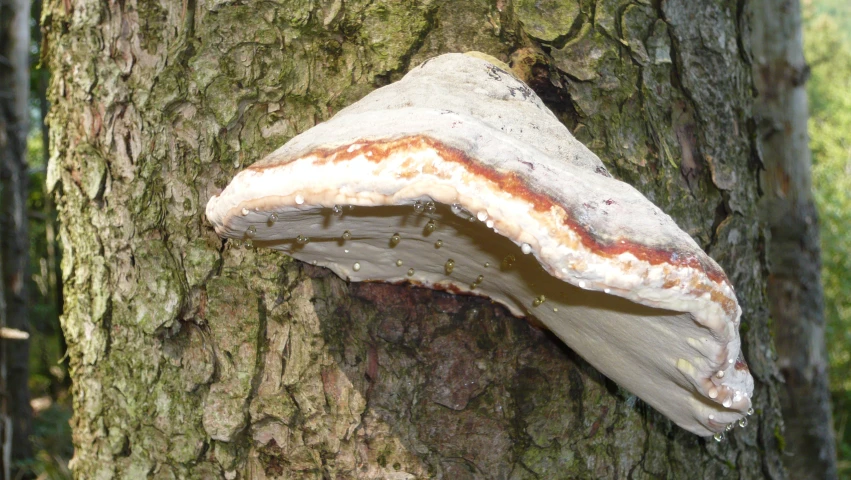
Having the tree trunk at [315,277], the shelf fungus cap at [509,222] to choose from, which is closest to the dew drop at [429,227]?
the shelf fungus cap at [509,222]

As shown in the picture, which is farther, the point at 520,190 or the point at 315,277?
the point at 315,277

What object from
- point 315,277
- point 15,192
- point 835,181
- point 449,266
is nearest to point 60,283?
point 15,192

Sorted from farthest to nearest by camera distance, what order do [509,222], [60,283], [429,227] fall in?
[60,283] → [429,227] → [509,222]

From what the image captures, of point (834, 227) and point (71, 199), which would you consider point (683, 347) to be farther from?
point (834, 227)

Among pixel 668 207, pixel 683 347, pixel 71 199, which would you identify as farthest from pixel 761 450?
pixel 71 199

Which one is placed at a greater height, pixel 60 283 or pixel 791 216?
pixel 791 216

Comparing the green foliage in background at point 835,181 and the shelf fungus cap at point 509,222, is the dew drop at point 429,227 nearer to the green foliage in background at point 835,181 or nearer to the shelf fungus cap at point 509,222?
the shelf fungus cap at point 509,222

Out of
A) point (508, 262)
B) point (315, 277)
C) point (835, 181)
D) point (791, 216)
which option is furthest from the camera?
point (835, 181)

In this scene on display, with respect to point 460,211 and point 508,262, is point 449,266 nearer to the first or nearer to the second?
point 508,262
